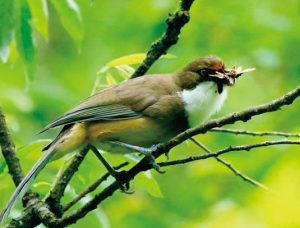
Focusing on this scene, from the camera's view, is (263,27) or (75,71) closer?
(263,27)

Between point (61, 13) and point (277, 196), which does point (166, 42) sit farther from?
point (277, 196)

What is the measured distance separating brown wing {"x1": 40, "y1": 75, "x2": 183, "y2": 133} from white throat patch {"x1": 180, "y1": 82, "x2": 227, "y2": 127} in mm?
65

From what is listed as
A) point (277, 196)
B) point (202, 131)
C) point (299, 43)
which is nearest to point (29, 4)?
point (202, 131)

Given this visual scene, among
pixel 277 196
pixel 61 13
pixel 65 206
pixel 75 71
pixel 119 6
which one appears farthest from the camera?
Result: pixel 75 71

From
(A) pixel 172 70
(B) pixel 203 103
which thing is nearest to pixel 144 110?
(B) pixel 203 103

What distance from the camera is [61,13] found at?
370cm

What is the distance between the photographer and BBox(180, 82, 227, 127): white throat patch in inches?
150

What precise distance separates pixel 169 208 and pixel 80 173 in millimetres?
2693

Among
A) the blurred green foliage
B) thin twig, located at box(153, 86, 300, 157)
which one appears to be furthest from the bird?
thin twig, located at box(153, 86, 300, 157)

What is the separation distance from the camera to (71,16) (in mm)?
3721

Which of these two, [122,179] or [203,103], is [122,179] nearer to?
[122,179]

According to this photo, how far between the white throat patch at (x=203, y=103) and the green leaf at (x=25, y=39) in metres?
0.89

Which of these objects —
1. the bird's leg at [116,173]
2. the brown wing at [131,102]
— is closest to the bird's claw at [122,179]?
the bird's leg at [116,173]

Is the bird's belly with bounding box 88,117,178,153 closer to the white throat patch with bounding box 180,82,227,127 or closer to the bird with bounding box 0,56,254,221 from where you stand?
the bird with bounding box 0,56,254,221
